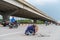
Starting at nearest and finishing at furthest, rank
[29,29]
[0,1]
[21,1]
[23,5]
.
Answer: [29,29] < [0,1] < [21,1] < [23,5]

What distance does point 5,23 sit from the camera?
4581cm

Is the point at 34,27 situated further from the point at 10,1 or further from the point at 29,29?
the point at 10,1

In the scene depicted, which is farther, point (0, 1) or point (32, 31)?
point (0, 1)

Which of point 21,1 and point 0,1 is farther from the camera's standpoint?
point 21,1

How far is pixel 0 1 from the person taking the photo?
163ft

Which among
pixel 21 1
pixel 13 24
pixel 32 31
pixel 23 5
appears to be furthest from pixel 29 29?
pixel 23 5

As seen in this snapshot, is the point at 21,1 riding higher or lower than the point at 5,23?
higher

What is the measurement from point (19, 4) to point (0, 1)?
9735 millimetres

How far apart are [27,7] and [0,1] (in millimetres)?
18897

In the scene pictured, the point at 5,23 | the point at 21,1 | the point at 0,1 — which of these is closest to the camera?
the point at 5,23

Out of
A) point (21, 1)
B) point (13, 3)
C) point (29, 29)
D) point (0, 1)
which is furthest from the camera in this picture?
point (21, 1)

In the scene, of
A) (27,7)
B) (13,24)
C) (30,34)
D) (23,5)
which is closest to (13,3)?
(23,5)

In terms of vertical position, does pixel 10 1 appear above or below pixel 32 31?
above

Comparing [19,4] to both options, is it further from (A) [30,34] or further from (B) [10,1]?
(A) [30,34]
